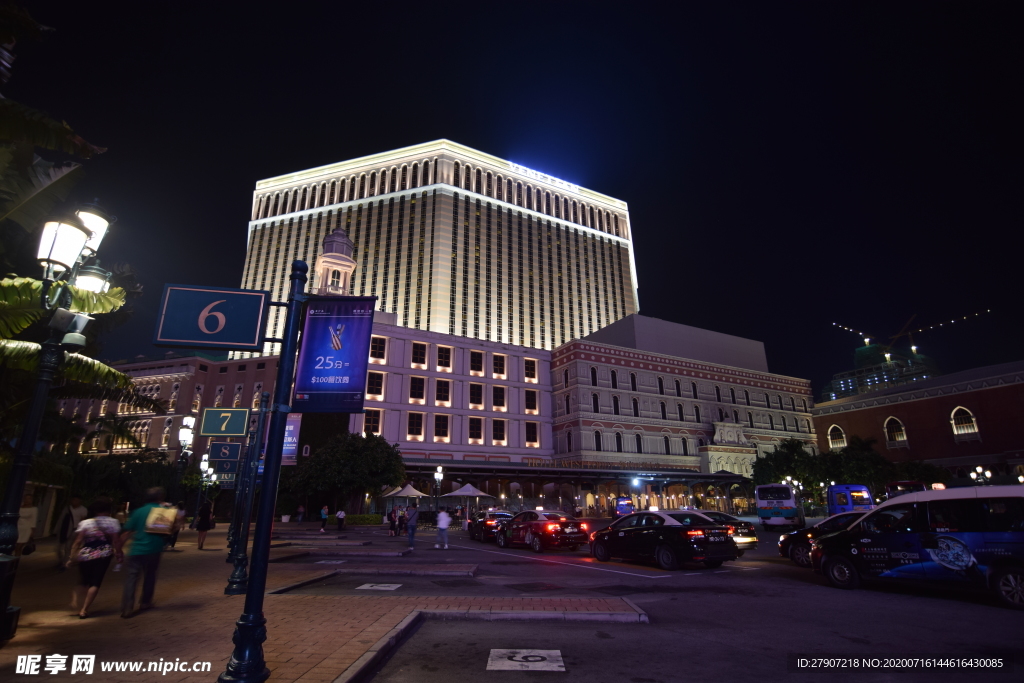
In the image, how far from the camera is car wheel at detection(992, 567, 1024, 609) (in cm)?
839

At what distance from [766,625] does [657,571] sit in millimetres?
6322

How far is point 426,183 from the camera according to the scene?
88.4 m

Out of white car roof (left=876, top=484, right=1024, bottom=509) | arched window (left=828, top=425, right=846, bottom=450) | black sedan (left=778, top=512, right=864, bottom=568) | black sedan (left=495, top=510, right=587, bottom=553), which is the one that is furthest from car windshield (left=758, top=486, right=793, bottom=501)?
arched window (left=828, top=425, right=846, bottom=450)

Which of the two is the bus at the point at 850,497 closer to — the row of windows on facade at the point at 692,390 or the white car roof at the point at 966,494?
the white car roof at the point at 966,494

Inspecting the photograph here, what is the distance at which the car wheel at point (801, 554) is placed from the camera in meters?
13.8

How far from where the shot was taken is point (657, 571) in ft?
44.0

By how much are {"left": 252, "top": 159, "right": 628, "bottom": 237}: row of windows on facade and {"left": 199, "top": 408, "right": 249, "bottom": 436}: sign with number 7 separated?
77.1m

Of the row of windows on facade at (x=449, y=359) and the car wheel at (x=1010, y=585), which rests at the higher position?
the row of windows on facade at (x=449, y=359)

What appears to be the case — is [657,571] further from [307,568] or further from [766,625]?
[307,568]

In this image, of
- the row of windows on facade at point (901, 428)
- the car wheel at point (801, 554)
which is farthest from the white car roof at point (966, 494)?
the row of windows on facade at point (901, 428)

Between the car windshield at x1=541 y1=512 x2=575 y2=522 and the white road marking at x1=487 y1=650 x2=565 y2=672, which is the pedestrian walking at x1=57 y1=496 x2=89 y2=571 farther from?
the car windshield at x1=541 y1=512 x2=575 y2=522

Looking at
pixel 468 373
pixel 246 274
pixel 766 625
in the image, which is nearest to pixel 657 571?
pixel 766 625

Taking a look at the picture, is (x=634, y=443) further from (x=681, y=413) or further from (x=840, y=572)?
(x=840, y=572)

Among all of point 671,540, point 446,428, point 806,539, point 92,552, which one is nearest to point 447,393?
point 446,428
